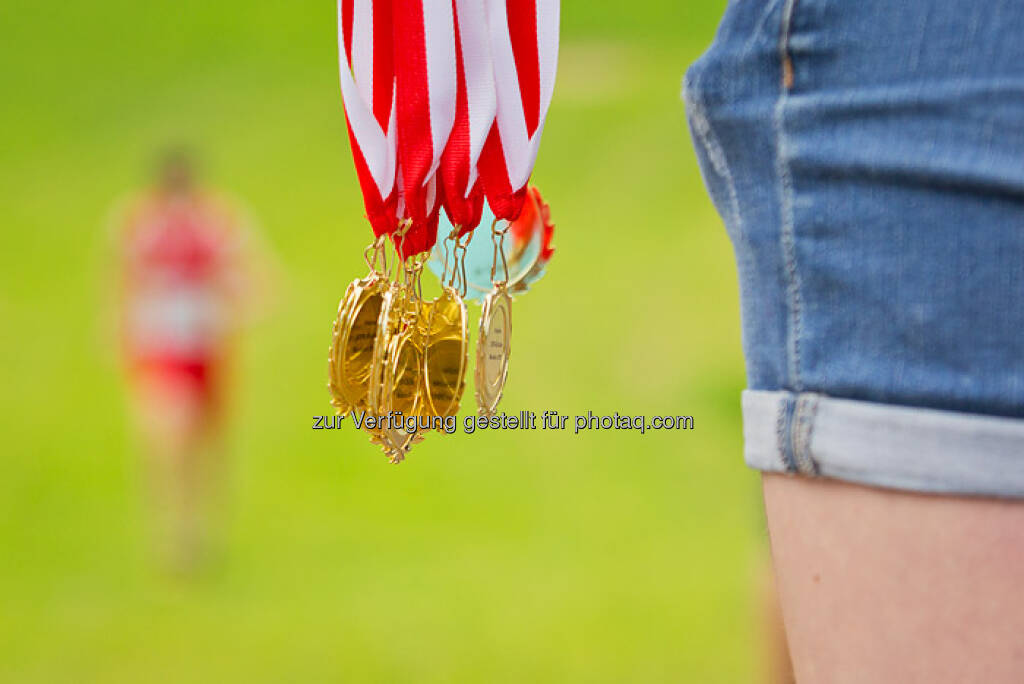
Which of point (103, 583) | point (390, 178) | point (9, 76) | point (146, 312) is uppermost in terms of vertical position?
point (9, 76)

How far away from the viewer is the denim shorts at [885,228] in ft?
1.50

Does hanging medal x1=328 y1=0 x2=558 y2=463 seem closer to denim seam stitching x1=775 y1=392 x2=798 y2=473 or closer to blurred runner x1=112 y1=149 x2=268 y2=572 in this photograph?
denim seam stitching x1=775 y1=392 x2=798 y2=473

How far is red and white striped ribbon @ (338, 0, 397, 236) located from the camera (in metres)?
0.73

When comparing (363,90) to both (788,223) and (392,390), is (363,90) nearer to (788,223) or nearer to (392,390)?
(392,390)

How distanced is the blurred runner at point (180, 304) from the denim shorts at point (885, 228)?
313 cm

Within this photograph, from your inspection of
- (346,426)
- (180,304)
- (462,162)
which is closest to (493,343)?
(462,162)

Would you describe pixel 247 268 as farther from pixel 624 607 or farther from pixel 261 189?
pixel 261 189

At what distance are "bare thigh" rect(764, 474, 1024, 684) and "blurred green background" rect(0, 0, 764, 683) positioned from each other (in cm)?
180

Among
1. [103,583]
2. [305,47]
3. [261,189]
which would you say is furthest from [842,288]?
[305,47]

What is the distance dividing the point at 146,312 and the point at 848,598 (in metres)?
3.22

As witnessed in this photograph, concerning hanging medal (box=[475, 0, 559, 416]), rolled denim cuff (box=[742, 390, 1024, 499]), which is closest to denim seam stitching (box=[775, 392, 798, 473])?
rolled denim cuff (box=[742, 390, 1024, 499])

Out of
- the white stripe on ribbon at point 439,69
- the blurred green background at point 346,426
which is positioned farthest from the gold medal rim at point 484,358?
the blurred green background at point 346,426

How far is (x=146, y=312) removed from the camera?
3465 mm

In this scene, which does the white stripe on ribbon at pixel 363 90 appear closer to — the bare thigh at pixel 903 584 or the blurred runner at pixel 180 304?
the bare thigh at pixel 903 584
